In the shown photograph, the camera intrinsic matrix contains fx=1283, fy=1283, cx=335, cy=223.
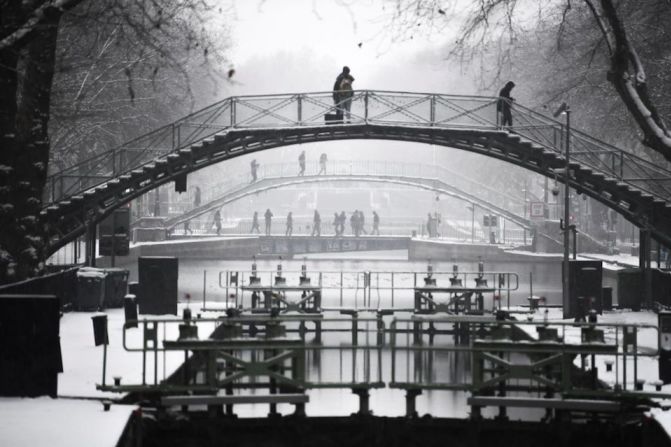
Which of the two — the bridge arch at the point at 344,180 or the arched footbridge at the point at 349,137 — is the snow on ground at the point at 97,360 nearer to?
the arched footbridge at the point at 349,137

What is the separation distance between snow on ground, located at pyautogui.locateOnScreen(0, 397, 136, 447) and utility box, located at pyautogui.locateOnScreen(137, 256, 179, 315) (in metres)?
13.1

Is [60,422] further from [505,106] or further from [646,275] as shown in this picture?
[505,106]

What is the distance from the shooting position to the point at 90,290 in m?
31.2

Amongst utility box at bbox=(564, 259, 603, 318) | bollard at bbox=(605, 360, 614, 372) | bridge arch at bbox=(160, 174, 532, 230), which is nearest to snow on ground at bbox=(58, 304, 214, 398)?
bollard at bbox=(605, 360, 614, 372)

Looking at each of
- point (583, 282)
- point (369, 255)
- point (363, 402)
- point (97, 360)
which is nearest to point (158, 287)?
point (97, 360)

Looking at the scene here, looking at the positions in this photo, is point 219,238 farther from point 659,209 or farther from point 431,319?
point 431,319

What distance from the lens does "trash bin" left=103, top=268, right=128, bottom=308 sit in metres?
32.0

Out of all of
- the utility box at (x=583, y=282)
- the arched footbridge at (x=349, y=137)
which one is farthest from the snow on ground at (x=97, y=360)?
the arched footbridge at (x=349, y=137)

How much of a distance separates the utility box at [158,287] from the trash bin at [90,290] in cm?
183

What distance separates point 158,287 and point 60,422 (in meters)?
14.9

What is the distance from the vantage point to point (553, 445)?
54.6 feet

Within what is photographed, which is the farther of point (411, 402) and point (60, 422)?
point (411, 402)

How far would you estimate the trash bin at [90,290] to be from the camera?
31000 millimetres

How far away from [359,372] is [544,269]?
118 ft
